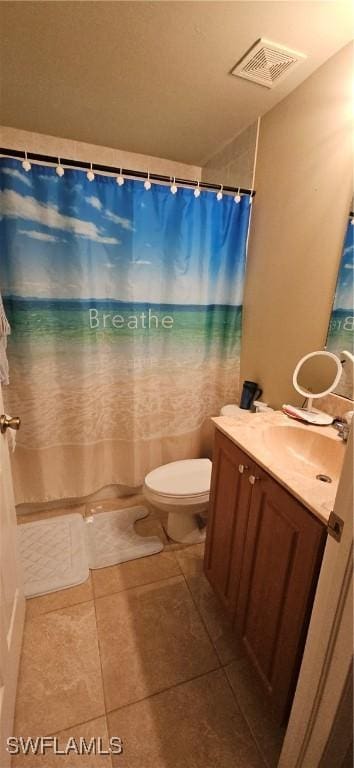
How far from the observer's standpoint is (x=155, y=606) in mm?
1377

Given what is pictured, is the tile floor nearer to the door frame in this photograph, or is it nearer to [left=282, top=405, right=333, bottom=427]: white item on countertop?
the door frame

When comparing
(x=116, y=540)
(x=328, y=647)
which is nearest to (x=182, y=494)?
(x=116, y=540)

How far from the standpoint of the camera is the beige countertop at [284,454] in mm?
784

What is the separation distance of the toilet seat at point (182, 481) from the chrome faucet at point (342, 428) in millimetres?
696

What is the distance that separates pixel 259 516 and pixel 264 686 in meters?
0.54

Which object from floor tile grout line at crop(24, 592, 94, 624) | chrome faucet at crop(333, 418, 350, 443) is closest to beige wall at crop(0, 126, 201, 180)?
chrome faucet at crop(333, 418, 350, 443)

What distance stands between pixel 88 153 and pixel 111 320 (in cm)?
114

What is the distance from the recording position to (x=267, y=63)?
1244mm

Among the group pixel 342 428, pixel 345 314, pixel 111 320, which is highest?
pixel 345 314

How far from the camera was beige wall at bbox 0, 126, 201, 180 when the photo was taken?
5.85ft

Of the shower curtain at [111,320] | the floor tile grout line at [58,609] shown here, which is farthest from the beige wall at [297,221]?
the floor tile grout line at [58,609]

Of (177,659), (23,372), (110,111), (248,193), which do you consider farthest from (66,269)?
(177,659)

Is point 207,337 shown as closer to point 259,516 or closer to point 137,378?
point 137,378

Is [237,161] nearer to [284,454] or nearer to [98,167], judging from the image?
[98,167]
